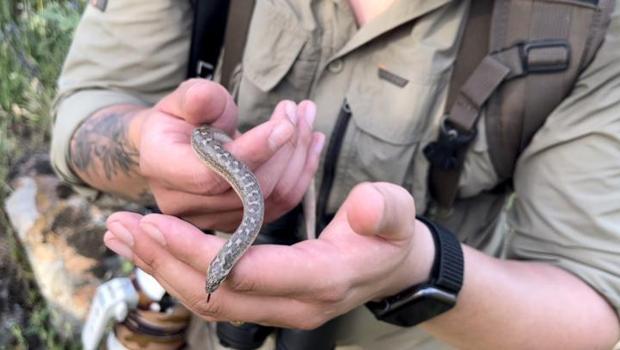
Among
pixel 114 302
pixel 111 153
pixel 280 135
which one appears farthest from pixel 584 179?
pixel 114 302

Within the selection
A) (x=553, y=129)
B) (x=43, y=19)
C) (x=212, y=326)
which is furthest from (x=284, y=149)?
(x=43, y=19)

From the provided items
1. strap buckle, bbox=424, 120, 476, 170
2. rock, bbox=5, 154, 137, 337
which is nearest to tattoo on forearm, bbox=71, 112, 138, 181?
rock, bbox=5, 154, 137, 337

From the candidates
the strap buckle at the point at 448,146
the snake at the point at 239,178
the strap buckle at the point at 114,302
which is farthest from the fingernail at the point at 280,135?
the strap buckle at the point at 114,302

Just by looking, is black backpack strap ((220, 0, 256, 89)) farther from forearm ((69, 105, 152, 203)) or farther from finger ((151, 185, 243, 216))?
finger ((151, 185, 243, 216))

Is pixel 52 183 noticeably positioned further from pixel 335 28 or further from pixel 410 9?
pixel 410 9

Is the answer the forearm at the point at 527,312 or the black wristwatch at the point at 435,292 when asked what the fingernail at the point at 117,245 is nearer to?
the black wristwatch at the point at 435,292
